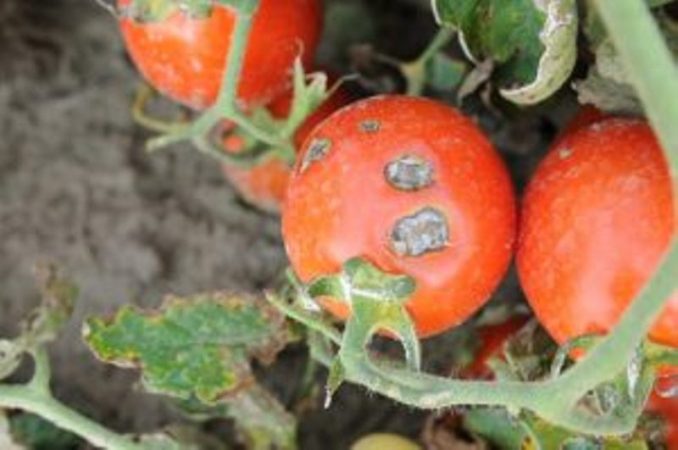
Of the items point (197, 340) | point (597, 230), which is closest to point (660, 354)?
point (597, 230)

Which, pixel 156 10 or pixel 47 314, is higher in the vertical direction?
pixel 156 10

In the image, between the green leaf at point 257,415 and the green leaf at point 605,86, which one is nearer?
the green leaf at point 605,86

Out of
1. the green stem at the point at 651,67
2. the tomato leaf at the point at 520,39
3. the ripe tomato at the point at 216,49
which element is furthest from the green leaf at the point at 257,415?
the green stem at the point at 651,67

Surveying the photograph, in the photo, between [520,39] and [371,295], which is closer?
[371,295]

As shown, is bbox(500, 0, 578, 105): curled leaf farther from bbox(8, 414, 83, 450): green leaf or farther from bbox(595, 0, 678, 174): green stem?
→ bbox(8, 414, 83, 450): green leaf

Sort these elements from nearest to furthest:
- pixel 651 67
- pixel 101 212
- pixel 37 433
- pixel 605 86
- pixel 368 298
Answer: pixel 651 67 → pixel 368 298 → pixel 605 86 → pixel 37 433 → pixel 101 212

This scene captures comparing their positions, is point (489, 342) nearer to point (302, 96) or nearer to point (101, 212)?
point (302, 96)

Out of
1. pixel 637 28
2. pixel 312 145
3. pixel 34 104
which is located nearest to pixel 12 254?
pixel 34 104

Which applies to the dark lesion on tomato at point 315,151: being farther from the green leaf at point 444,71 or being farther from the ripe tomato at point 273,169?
the green leaf at point 444,71
